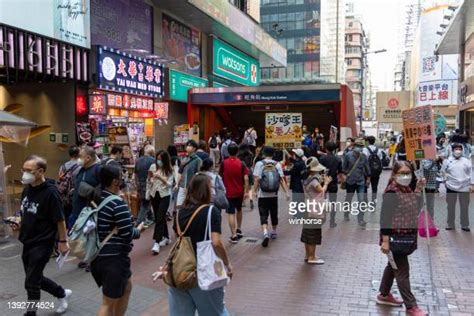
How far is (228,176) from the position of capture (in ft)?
27.6

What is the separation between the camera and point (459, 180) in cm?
910

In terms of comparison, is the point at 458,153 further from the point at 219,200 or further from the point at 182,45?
the point at 182,45

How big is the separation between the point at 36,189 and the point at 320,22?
70463 millimetres

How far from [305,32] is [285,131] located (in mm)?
62266

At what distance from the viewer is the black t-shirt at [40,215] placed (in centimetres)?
481

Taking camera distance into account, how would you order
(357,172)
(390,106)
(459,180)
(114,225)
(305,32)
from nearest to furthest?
(114,225) < (459,180) < (357,172) < (390,106) < (305,32)

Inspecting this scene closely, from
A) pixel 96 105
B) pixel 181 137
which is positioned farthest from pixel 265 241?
pixel 181 137

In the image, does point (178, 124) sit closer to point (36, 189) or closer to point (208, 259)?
point (36, 189)

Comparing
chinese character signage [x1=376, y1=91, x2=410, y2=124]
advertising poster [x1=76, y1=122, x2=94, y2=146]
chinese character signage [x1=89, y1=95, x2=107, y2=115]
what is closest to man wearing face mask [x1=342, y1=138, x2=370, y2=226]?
advertising poster [x1=76, y1=122, x2=94, y2=146]

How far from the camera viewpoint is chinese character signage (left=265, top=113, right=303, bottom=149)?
12.2 m

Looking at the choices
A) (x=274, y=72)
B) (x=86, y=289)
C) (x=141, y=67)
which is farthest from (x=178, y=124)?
(x=274, y=72)

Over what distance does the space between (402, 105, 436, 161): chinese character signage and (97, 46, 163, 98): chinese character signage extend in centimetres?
1022

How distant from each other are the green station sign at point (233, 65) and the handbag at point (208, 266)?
21.6m

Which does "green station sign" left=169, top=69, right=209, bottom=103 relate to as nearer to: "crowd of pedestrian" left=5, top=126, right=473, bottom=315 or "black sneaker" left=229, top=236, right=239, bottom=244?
"crowd of pedestrian" left=5, top=126, right=473, bottom=315
